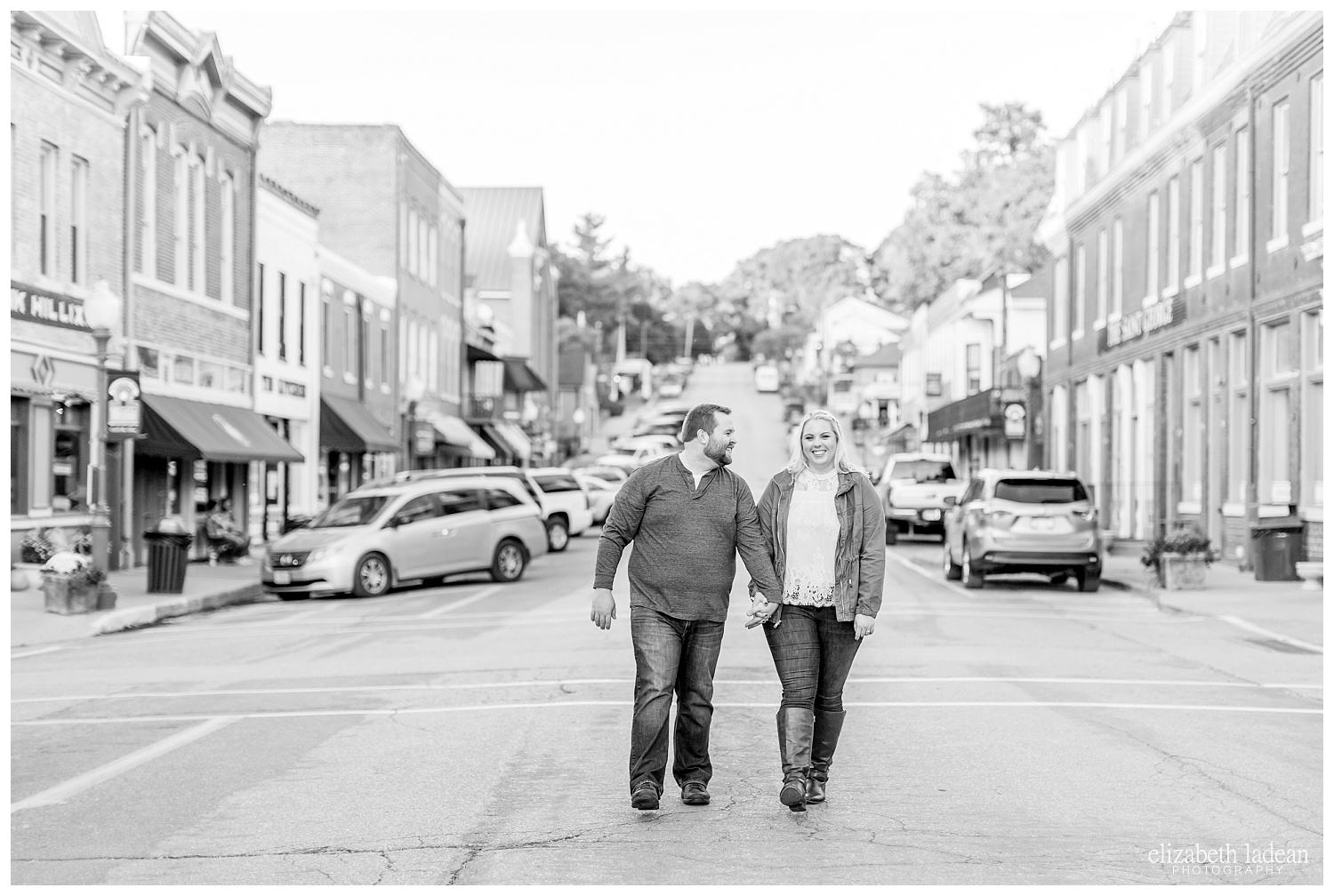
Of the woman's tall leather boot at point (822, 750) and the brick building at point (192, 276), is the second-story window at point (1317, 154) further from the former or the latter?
the woman's tall leather boot at point (822, 750)

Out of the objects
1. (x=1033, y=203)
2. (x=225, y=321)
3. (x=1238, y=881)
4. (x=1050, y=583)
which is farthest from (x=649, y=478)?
(x=1033, y=203)

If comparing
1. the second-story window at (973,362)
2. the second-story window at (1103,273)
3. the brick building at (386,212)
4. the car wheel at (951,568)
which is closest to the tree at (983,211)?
the second-story window at (973,362)

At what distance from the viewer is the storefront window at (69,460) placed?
80.3 ft

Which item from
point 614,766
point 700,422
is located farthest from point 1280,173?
point 700,422

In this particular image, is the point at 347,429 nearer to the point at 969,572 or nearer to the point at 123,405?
the point at 123,405

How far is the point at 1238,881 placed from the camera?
6.57 m

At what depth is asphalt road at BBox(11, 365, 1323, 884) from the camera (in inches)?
270

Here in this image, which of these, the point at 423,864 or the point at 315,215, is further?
the point at 315,215

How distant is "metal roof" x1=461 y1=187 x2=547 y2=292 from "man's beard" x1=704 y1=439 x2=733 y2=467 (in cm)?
7588

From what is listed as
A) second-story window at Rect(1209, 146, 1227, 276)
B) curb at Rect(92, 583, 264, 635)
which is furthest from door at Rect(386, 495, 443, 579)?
second-story window at Rect(1209, 146, 1227, 276)

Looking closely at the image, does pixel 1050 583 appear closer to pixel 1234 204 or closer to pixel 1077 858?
pixel 1234 204

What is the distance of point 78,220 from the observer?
2541 cm

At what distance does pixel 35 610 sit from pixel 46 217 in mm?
7033

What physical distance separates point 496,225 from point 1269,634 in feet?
242
